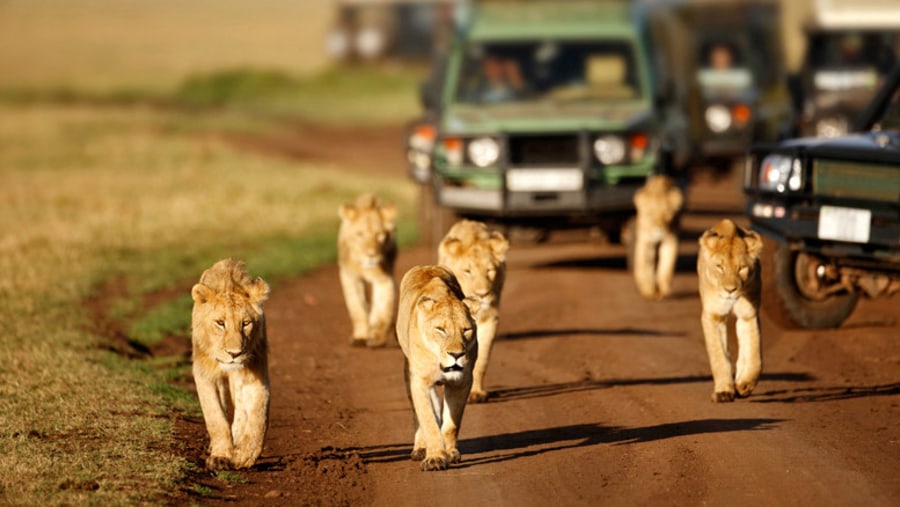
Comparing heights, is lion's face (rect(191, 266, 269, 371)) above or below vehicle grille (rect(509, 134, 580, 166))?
below

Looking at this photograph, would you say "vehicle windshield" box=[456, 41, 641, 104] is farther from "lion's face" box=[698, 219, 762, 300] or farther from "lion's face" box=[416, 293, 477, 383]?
"lion's face" box=[416, 293, 477, 383]

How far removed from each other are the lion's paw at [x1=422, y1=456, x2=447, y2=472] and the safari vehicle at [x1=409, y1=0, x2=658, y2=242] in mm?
6906

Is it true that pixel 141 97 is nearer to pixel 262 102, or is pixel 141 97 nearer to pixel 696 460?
pixel 262 102

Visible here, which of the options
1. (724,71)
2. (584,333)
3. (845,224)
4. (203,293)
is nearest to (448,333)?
(203,293)

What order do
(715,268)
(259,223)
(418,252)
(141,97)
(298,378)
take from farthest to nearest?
(141,97)
(259,223)
(418,252)
(298,378)
(715,268)

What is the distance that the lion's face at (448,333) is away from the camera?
7648 millimetres

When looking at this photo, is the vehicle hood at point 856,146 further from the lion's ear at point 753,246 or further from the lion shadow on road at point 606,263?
the lion shadow on road at point 606,263

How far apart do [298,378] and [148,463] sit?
293cm

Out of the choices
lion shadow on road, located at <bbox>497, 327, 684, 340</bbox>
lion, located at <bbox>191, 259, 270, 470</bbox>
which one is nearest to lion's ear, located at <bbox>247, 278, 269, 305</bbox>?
lion, located at <bbox>191, 259, 270, 470</bbox>

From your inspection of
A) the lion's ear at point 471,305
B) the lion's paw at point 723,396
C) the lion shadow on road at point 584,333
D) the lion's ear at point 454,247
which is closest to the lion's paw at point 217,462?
the lion's ear at point 471,305

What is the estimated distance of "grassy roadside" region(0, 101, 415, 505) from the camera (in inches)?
325

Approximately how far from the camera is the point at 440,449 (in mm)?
7961

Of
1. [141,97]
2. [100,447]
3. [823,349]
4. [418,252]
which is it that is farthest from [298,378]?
[141,97]

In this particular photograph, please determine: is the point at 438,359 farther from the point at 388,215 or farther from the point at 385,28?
the point at 385,28
